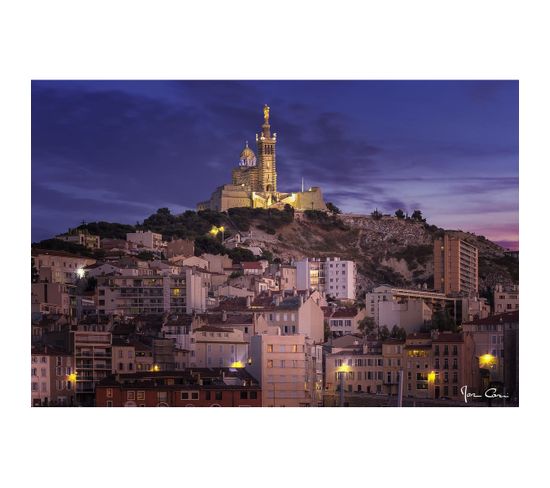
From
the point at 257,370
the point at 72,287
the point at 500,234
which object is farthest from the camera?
the point at 72,287

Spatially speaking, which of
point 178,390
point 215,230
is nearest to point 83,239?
point 178,390

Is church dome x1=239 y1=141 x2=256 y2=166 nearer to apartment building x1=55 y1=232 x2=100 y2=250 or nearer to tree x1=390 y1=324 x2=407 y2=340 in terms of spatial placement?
apartment building x1=55 y1=232 x2=100 y2=250

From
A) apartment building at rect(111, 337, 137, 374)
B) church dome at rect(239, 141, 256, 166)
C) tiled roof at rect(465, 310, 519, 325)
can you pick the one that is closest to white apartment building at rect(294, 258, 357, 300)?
church dome at rect(239, 141, 256, 166)

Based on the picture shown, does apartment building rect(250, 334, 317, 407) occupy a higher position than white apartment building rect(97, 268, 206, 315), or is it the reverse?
white apartment building rect(97, 268, 206, 315)

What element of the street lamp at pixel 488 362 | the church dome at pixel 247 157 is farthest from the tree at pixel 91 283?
the street lamp at pixel 488 362

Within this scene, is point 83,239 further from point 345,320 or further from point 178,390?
point 178,390

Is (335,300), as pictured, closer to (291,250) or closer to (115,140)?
(291,250)

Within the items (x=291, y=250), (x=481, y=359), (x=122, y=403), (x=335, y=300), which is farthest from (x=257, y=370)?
(x=291, y=250)
